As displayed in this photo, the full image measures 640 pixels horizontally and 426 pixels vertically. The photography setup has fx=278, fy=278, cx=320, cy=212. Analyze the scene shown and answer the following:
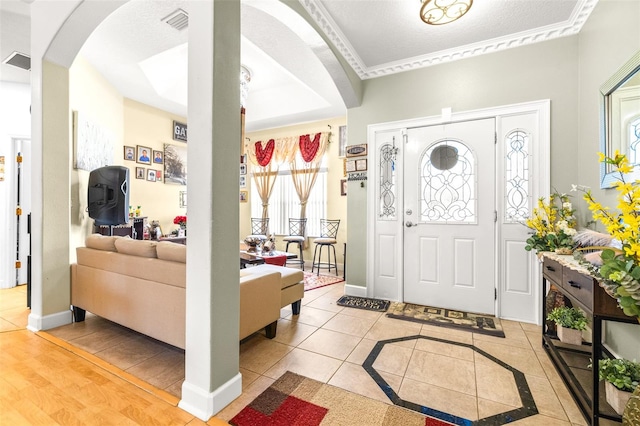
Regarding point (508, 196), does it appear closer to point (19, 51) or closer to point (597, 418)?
point (597, 418)

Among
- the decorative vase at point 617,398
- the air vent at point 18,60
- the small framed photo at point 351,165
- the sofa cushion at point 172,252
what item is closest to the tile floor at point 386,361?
the decorative vase at point 617,398

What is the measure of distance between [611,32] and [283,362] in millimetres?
3546

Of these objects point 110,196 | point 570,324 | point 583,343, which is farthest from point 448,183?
point 110,196

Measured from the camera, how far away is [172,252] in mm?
2092

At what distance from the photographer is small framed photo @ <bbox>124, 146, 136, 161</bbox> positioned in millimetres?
4789

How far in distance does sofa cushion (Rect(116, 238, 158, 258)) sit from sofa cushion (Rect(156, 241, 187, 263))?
0.29 ft

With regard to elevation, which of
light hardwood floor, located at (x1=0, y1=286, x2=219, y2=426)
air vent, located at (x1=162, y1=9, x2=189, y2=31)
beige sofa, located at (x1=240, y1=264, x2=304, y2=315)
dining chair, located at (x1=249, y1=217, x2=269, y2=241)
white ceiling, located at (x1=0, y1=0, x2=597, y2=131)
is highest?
air vent, located at (x1=162, y1=9, x2=189, y2=31)

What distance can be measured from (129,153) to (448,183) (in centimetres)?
512

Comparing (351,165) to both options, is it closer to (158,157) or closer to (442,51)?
(442,51)

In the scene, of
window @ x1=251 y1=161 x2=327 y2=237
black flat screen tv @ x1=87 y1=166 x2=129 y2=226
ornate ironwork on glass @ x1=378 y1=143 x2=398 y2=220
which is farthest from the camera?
window @ x1=251 y1=161 x2=327 y2=237

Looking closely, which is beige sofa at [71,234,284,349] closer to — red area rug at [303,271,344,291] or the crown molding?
red area rug at [303,271,344,291]

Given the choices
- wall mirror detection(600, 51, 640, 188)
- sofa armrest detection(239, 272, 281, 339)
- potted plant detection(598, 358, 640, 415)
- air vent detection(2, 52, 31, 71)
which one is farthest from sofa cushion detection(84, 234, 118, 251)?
wall mirror detection(600, 51, 640, 188)

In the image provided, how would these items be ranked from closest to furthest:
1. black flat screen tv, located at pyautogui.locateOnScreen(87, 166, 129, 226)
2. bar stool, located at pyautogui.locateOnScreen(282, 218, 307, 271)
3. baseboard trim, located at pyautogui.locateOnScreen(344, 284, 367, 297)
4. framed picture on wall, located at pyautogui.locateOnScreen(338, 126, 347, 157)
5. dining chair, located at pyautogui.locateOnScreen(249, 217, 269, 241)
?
black flat screen tv, located at pyautogui.locateOnScreen(87, 166, 129, 226) < baseboard trim, located at pyautogui.locateOnScreen(344, 284, 367, 297) < framed picture on wall, located at pyautogui.locateOnScreen(338, 126, 347, 157) < bar stool, located at pyautogui.locateOnScreen(282, 218, 307, 271) < dining chair, located at pyautogui.locateOnScreen(249, 217, 269, 241)

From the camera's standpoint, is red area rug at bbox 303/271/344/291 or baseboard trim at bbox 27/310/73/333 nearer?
baseboard trim at bbox 27/310/73/333
